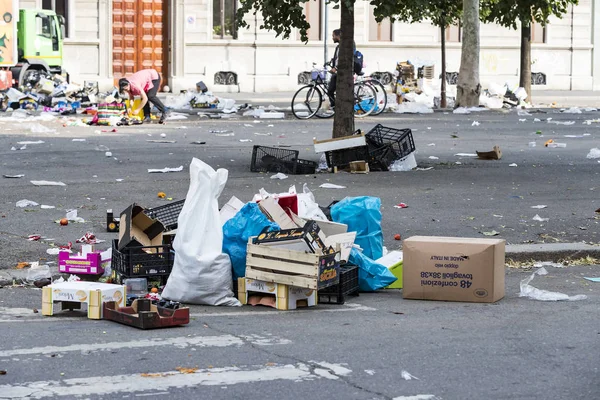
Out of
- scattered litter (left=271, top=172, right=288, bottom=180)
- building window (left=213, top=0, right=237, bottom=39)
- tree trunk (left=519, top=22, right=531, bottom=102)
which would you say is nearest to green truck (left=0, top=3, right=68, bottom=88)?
building window (left=213, top=0, right=237, bottom=39)

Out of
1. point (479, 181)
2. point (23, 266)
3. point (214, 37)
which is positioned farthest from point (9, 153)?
point (214, 37)

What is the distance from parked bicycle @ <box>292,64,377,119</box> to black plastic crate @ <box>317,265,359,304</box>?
16613 millimetres

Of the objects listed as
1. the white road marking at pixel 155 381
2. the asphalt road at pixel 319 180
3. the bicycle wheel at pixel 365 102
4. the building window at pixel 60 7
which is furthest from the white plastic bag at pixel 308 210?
the building window at pixel 60 7

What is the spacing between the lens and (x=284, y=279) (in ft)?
23.1

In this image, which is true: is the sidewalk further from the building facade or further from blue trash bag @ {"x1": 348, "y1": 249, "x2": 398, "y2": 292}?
blue trash bag @ {"x1": 348, "y1": 249, "x2": 398, "y2": 292}

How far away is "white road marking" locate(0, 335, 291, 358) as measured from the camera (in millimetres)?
5762

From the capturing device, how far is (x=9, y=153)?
16.4 m

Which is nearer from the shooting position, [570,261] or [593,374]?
[593,374]

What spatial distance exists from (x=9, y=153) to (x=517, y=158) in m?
7.47

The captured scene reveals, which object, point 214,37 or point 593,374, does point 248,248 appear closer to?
point 593,374

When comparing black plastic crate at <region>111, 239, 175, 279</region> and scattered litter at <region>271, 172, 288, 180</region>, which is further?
scattered litter at <region>271, 172, 288, 180</region>

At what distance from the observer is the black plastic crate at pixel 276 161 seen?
46.5 ft

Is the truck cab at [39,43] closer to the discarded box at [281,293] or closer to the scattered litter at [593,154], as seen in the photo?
the scattered litter at [593,154]

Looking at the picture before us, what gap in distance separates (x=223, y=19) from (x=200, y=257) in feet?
103
